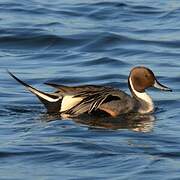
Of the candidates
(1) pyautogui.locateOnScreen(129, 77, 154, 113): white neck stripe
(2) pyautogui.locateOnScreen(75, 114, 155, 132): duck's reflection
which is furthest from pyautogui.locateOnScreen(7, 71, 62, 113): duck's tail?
(1) pyautogui.locateOnScreen(129, 77, 154, 113): white neck stripe

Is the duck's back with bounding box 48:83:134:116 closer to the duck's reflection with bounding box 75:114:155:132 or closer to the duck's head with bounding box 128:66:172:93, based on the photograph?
the duck's reflection with bounding box 75:114:155:132

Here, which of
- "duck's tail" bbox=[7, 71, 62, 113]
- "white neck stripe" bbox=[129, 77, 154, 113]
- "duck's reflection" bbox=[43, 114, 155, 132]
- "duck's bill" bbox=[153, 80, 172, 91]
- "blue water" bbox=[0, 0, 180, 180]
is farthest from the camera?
"duck's bill" bbox=[153, 80, 172, 91]

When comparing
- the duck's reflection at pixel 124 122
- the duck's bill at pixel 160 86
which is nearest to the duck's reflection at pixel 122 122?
the duck's reflection at pixel 124 122

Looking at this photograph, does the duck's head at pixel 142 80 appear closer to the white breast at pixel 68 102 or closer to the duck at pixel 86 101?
the duck at pixel 86 101

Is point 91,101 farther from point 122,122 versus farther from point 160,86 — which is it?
point 160,86

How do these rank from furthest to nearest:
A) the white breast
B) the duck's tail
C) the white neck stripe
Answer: the white neck stripe → the white breast → the duck's tail

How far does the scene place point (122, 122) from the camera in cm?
1238

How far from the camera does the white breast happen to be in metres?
12.6

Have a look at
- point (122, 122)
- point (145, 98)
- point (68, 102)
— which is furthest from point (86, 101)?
point (145, 98)

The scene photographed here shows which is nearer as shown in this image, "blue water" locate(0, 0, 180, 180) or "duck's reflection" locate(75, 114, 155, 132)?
"blue water" locate(0, 0, 180, 180)

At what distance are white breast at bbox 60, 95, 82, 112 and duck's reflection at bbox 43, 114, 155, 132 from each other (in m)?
0.20

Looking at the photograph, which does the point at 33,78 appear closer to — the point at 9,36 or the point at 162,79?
the point at 162,79

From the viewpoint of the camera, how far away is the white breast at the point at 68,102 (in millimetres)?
12594

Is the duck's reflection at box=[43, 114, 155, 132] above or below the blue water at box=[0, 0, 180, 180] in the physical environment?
below
